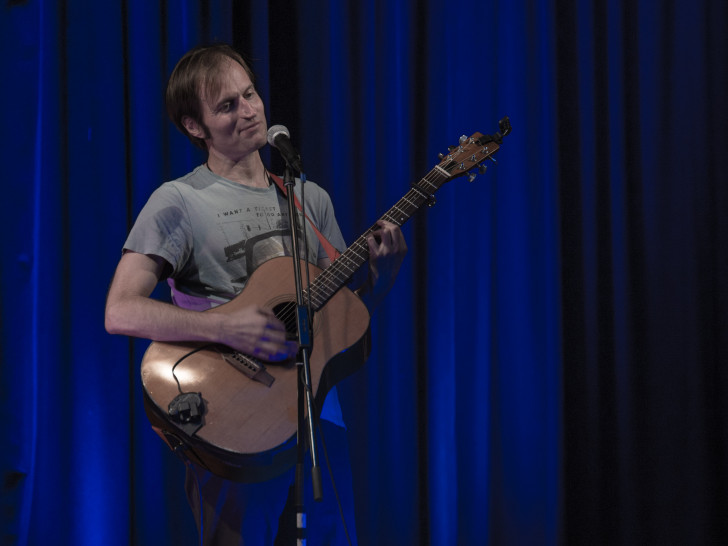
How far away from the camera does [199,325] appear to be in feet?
5.65

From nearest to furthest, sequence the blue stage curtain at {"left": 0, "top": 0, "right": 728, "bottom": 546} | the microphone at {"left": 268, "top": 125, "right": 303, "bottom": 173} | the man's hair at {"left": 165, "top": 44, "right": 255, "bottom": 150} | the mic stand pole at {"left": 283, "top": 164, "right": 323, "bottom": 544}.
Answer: the mic stand pole at {"left": 283, "top": 164, "right": 323, "bottom": 544} → the microphone at {"left": 268, "top": 125, "right": 303, "bottom": 173} → the man's hair at {"left": 165, "top": 44, "right": 255, "bottom": 150} → the blue stage curtain at {"left": 0, "top": 0, "right": 728, "bottom": 546}

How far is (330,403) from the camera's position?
6.03 ft

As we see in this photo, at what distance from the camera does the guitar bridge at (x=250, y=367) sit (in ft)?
5.64

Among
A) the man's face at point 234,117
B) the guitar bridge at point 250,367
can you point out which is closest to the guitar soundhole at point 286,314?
the guitar bridge at point 250,367

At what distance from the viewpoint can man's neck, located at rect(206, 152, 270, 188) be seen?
80.1 inches

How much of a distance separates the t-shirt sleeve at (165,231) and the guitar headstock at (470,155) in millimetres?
735

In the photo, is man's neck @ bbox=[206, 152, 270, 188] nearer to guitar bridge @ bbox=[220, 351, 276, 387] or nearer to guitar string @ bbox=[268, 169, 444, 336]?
guitar string @ bbox=[268, 169, 444, 336]

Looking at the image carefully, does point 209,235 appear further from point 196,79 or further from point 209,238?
point 196,79

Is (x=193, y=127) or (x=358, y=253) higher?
(x=193, y=127)

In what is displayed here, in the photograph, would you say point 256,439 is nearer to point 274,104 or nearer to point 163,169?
point 163,169

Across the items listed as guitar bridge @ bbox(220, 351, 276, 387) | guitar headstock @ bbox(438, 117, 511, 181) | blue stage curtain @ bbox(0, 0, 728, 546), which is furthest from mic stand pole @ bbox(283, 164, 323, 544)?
blue stage curtain @ bbox(0, 0, 728, 546)

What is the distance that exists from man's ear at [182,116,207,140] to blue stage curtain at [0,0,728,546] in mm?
530

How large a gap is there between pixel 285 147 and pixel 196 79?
641 mm

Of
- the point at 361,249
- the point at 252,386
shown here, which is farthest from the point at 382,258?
the point at 252,386
